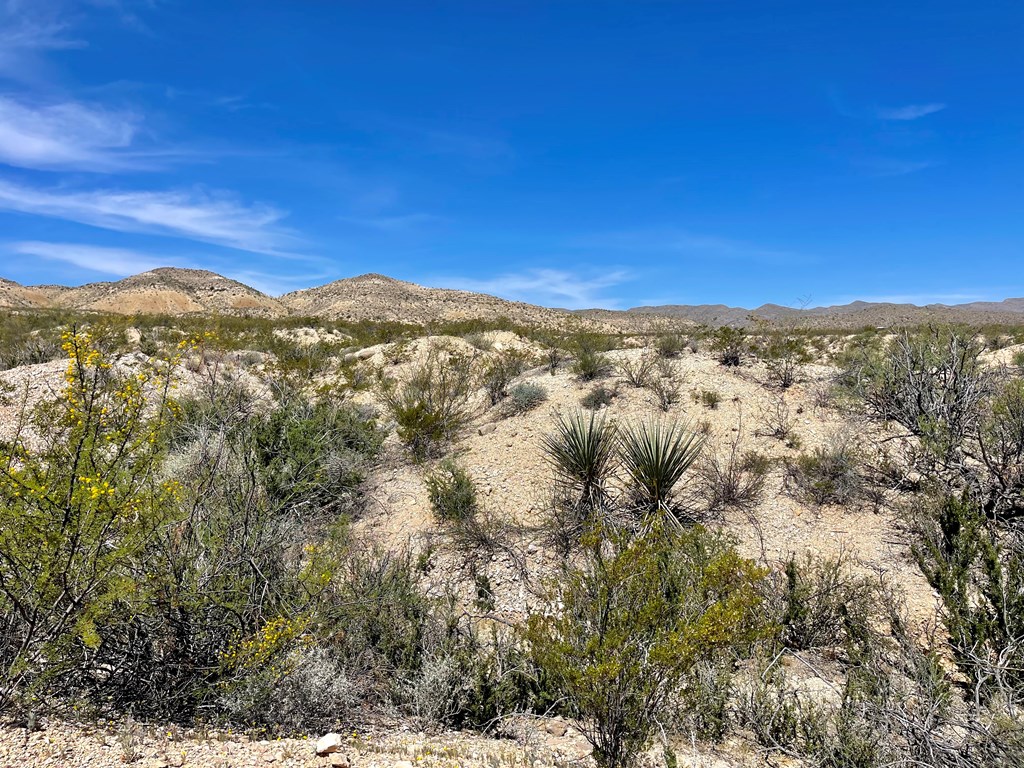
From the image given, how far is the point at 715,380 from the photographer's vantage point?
11477mm

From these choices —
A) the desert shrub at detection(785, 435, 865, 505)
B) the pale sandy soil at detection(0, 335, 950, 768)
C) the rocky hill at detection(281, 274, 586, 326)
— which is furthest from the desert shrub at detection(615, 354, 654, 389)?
the rocky hill at detection(281, 274, 586, 326)

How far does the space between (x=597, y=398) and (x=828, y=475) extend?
4.12 meters

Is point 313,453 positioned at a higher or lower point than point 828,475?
higher

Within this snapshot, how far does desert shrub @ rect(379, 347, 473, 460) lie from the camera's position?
9.61 meters

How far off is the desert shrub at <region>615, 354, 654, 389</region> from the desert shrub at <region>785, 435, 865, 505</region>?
137 inches

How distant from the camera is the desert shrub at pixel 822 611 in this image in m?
4.88

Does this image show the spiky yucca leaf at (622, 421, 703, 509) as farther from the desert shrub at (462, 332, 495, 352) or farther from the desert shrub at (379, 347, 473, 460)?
the desert shrub at (462, 332, 495, 352)

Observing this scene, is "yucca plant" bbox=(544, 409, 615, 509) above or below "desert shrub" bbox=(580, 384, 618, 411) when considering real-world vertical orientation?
below

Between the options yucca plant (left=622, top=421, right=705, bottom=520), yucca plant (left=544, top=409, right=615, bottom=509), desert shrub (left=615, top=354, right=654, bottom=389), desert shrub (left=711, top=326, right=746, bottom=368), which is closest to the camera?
yucca plant (left=622, top=421, right=705, bottom=520)

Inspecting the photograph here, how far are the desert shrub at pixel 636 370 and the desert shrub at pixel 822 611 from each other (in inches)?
243

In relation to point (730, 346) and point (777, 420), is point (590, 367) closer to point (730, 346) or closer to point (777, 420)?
point (730, 346)

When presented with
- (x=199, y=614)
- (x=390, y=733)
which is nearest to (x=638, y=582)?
(x=390, y=733)

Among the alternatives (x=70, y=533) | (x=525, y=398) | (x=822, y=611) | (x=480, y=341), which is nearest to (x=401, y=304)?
(x=480, y=341)

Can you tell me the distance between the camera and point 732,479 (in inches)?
301
